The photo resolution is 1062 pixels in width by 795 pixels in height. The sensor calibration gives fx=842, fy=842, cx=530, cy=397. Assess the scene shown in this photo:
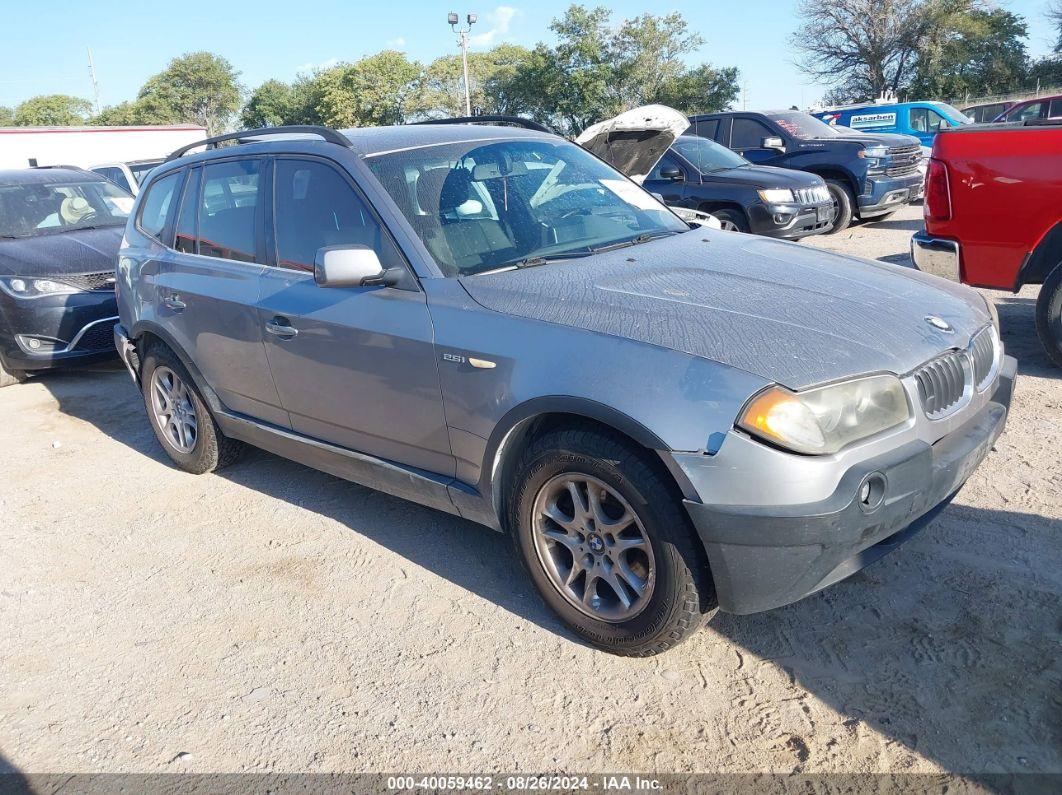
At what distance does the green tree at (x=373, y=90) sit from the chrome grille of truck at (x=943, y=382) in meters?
61.2

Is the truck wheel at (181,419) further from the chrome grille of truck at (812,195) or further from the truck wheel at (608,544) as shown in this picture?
the chrome grille of truck at (812,195)

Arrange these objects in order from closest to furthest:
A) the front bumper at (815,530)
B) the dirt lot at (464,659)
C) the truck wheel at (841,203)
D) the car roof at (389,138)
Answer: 1. the front bumper at (815,530)
2. the dirt lot at (464,659)
3. the car roof at (389,138)
4. the truck wheel at (841,203)

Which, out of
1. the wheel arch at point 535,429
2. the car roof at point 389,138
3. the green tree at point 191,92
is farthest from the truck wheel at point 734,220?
the green tree at point 191,92

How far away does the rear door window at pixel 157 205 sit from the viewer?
4859 mm

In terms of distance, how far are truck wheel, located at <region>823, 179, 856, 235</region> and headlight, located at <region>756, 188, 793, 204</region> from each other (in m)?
1.98

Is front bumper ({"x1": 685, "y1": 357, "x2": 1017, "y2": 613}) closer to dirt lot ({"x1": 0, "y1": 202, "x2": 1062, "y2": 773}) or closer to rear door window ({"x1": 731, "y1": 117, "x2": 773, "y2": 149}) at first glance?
dirt lot ({"x1": 0, "y1": 202, "x2": 1062, "y2": 773})

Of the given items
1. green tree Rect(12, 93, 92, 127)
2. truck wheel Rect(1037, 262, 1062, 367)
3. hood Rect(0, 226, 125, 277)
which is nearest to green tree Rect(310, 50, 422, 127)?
green tree Rect(12, 93, 92, 127)

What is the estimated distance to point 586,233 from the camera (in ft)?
12.2

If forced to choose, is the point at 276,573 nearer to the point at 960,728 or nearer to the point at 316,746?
the point at 316,746

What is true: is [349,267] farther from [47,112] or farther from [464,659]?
[47,112]

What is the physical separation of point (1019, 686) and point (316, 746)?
2215mm

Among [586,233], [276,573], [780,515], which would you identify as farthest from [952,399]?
[276,573]

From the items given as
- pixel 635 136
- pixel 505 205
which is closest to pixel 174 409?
pixel 505 205

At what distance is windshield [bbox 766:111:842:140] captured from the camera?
1245 cm
